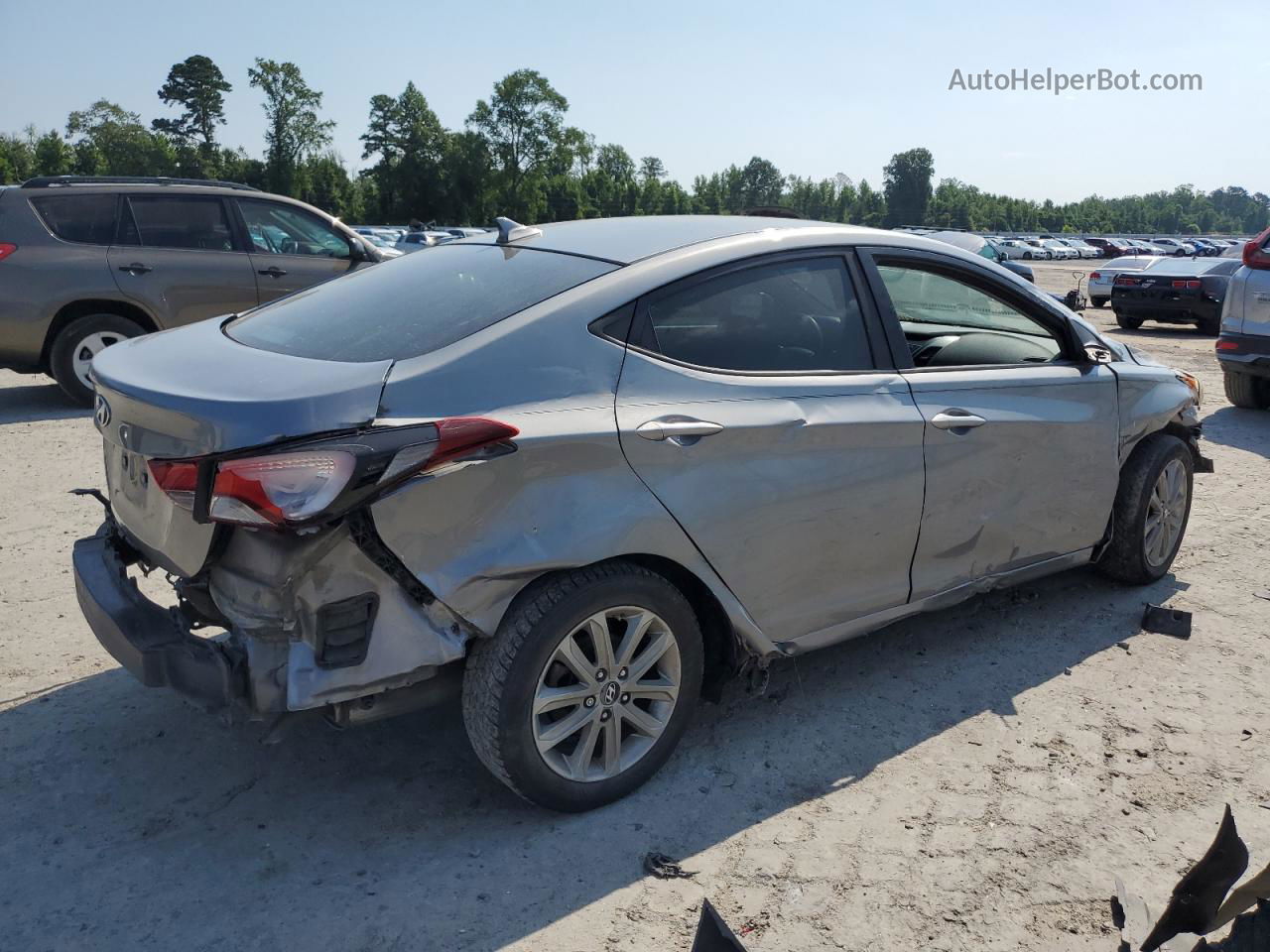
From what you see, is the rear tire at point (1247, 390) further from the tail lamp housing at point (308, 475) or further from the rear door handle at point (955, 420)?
the tail lamp housing at point (308, 475)

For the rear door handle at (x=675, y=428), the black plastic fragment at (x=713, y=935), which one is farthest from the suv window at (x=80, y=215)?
the black plastic fragment at (x=713, y=935)

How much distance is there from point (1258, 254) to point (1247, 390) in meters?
1.37

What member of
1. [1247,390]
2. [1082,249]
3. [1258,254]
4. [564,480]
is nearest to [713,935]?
[564,480]

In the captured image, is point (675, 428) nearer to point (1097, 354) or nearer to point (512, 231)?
point (512, 231)

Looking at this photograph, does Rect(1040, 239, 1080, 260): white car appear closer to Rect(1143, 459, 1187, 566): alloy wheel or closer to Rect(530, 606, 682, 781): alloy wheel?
Rect(1143, 459, 1187, 566): alloy wheel

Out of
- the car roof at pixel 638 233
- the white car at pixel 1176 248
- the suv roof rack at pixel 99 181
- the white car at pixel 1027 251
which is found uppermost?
the white car at pixel 1176 248

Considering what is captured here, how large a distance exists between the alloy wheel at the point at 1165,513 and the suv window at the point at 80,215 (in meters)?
8.09

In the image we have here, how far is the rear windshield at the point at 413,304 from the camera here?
298cm

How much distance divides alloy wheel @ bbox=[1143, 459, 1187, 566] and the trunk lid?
12.2ft

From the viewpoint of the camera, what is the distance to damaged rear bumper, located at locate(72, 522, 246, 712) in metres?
2.67

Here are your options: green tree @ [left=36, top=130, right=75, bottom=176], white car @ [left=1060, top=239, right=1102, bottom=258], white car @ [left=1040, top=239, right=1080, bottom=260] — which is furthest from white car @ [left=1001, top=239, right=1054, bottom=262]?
green tree @ [left=36, top=130, right=75, bottom=176]

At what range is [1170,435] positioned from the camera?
4.91m

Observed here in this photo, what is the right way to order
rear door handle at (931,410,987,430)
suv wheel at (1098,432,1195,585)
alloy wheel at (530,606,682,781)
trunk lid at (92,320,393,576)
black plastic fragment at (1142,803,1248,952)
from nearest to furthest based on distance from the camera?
black plastic fragment at (1142,803,1248,952)
trunk lid at (92,320,393,576)
alloy wheel at (530,606,682,781)
rear door handle at (931,410,987,430)
suv wheel at (1098,432,1195,585)

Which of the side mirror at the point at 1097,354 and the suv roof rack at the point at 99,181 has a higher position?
the suv roof rack at the point at 99,181
